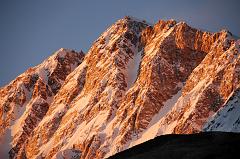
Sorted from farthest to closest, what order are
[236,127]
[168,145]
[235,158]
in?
[236,127]
[168,145]
[235,158]

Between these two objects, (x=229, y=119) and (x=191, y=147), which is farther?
(x=229, y=119)

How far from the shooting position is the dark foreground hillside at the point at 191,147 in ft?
95.0

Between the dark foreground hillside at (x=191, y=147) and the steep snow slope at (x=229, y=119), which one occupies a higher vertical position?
the steep snow slope at (x=229, y=119)

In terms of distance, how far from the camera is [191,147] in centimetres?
3150

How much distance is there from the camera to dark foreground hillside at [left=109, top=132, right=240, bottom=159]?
29.0m

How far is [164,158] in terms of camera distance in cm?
3120

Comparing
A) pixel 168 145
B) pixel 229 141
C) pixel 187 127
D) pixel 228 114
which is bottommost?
pixel 229 141

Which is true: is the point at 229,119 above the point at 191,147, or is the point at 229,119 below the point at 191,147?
above

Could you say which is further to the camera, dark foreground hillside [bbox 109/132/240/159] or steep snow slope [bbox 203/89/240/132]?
steep snow slope [bbox 203/89/240/132]

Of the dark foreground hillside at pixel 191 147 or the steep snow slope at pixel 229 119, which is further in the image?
the steep snow slope at pixel 229 119

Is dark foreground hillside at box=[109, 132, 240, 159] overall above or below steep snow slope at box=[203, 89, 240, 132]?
below

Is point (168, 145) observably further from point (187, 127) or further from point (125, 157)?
point (187, 127)

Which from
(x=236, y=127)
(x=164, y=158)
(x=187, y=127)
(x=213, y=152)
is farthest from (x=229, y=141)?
(x=187, y=127)

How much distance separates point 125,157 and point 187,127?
6463 inches
